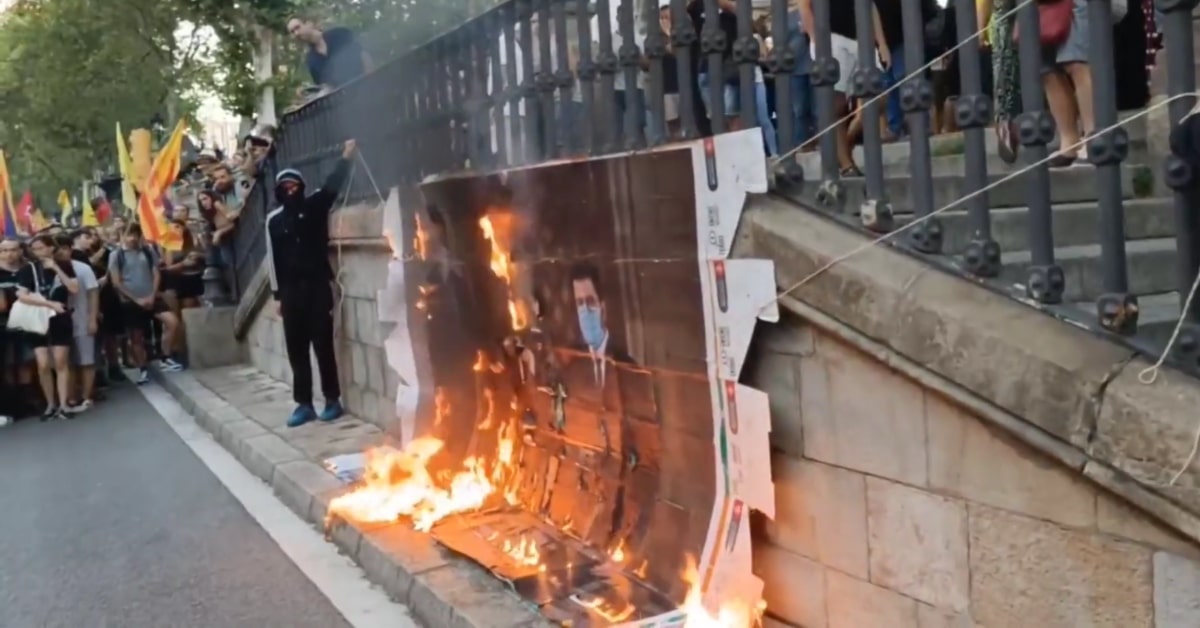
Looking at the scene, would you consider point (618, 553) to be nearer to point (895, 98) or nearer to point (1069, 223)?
point (1069, 223)

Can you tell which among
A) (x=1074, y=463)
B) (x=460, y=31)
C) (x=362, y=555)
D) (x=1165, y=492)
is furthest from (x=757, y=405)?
(x=460, y=31)

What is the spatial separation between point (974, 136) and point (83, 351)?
11915 millimetres

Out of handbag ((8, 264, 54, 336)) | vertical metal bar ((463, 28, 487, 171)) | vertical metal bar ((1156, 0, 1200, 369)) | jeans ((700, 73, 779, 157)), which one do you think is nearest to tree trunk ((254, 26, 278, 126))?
handbag ((8, 264, 54, 336))

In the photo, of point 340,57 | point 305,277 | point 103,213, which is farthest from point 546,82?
point 103,213

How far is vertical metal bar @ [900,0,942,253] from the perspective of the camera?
341 centimetres

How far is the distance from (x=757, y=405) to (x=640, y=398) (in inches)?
38.3

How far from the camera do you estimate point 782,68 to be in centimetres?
396

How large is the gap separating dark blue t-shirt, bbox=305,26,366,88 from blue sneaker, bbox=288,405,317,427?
2.91m

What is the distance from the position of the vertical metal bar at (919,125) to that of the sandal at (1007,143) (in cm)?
126

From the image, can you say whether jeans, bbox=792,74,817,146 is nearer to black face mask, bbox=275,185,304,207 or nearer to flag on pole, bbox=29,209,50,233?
black face mask, bbox=275,185,304,207

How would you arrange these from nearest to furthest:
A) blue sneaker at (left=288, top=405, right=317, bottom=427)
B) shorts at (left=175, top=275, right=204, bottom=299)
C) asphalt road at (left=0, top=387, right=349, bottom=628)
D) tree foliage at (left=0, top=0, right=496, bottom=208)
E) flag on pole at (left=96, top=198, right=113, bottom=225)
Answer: asphalt road at (left=0, top=387, right=349, bottom=628) < blue sneaker at (left=288, top=405, right=317, bottom=427) < shorts at (left=175, top=275, right=204, bottom=299) < tree foliage at (left=0, top=0, right=496, bottom=208) < flag on pole at (left=96, top=198, right=113, bottom=225)

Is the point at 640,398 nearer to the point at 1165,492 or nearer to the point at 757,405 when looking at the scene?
the point at 757,405

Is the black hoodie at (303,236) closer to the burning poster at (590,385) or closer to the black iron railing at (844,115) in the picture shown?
the black iron railing at (844,115)

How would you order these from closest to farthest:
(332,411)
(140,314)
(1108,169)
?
1. (1108,169)
2. (332,411)
3. (140,314)
